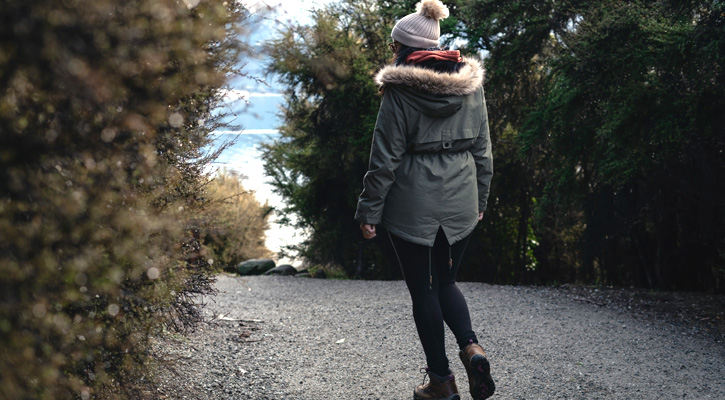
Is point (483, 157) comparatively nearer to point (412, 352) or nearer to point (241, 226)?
point (412, 352)

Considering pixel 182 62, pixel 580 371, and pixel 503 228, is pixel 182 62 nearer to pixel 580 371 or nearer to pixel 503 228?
pixel 580 371

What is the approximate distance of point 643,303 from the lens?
22.3ft

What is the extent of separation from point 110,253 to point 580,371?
3330 mm

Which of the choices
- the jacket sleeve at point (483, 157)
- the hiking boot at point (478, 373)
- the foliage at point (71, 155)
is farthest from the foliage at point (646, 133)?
the foliage at point (71, 155)

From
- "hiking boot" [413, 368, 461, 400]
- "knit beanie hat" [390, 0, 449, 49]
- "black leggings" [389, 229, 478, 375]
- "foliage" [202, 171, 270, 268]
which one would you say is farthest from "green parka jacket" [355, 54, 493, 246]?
"foliage" [202, 171, 270, 268]

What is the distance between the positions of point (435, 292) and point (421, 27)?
1383mm

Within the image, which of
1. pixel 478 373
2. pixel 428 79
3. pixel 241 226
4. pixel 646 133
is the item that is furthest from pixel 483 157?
pixel 241 226

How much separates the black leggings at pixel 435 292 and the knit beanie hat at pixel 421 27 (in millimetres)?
994

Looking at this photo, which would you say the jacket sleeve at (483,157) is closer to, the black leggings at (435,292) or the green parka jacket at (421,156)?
the green parka jacket at (421,156)

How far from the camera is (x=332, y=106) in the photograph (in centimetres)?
1098

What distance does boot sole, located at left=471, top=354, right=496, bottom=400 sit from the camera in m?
3.23

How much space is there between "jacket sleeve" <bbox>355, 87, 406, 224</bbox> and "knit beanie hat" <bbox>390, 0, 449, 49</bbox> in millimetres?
324

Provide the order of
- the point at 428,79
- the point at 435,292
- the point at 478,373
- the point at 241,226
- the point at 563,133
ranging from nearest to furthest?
the point at 428,79 → the point at 478,373 → the point at 435,292 → the point at 563,133 → the point at 241,226

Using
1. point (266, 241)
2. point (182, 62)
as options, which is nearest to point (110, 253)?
point (182, 62)
